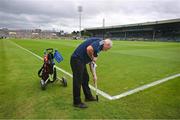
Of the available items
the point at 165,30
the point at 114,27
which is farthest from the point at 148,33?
the point at 114,27

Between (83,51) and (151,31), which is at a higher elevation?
(151,31)

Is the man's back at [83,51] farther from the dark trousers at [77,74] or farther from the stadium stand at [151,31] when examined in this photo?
the stadium stand at [151,31]

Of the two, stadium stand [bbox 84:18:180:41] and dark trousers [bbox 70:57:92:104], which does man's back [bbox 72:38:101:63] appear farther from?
stadium stand [bbox 84:18:180:41]

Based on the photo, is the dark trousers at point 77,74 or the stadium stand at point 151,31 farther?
the stadium stand at point 151,31

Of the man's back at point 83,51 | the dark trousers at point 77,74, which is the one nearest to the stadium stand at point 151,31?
the man's back at point 83,51

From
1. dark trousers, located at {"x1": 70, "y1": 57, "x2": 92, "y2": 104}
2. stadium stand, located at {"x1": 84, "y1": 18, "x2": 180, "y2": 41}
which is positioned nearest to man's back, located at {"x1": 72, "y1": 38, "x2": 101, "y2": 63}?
dark trousers, located at {"x1": 70, "y1": 57, "x2": 92, "y2": 104}

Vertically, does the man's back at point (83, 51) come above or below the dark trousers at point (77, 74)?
above

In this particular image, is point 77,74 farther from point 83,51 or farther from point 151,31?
point 151,31

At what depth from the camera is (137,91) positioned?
618 cm

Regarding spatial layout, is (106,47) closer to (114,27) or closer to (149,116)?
(149,116)

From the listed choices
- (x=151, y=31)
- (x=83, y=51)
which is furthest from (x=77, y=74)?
(x=151, y=31)

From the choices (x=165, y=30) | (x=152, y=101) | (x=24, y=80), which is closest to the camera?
(x=152, y=101)

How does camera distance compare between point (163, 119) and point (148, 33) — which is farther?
point (148, 33)

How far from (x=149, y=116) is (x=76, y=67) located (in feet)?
6.65
